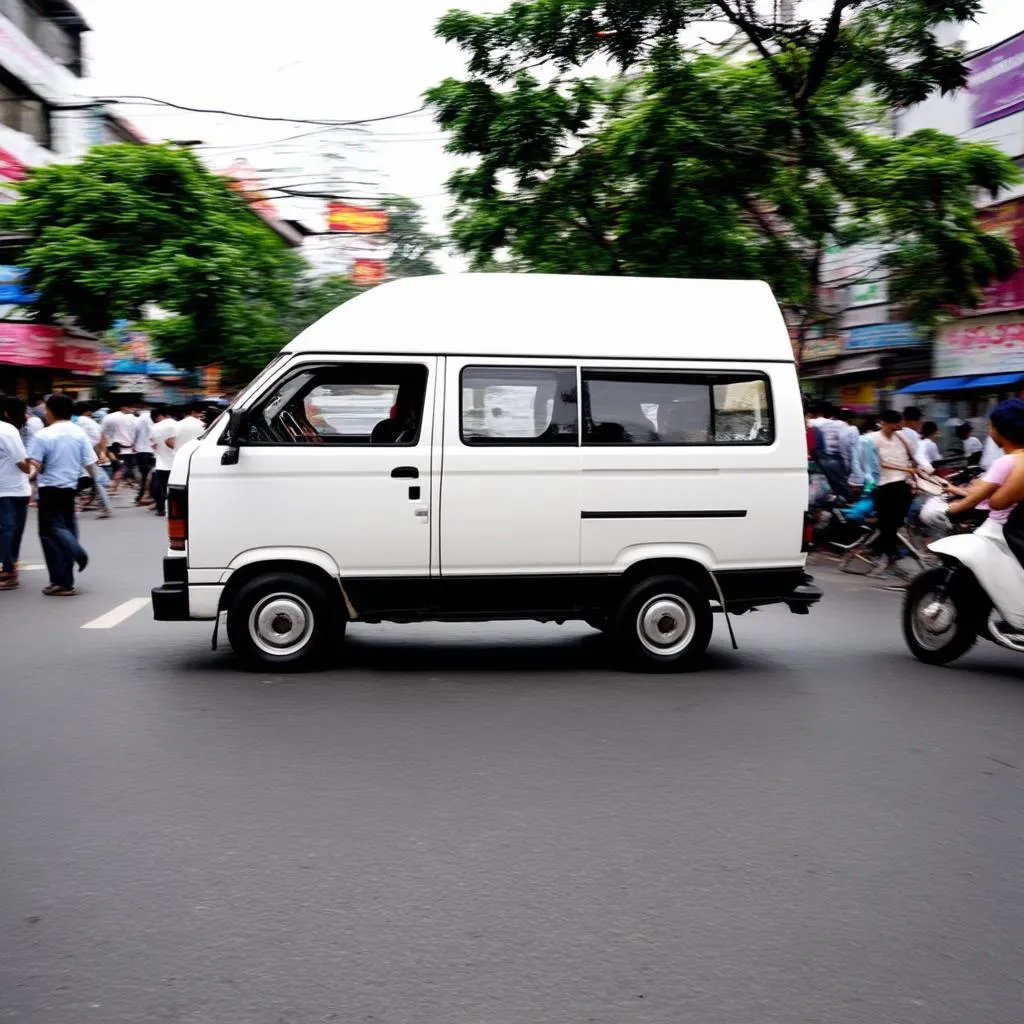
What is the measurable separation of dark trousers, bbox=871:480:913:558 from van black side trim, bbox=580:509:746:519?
532cm

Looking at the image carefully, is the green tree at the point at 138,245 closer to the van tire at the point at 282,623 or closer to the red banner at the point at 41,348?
the red banner at the point at 41,348

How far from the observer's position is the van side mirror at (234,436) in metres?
7.00

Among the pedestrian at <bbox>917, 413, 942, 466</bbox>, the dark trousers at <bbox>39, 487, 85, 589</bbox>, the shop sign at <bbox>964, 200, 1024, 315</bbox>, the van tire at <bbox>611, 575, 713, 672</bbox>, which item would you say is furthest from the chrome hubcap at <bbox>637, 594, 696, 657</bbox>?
the shop sign at <bbox>964, 200, 1024, 315</bbox>

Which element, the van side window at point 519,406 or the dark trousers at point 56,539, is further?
the dark trousers at point 56,539

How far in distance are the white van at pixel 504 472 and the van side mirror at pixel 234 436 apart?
1cm

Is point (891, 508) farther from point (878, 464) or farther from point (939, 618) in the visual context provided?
point (939, 618)

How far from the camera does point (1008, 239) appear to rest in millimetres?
20500

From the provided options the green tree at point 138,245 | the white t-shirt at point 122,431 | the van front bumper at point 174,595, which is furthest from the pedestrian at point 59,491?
the green tree at point 138,245

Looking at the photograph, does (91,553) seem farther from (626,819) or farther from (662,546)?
(626,819)

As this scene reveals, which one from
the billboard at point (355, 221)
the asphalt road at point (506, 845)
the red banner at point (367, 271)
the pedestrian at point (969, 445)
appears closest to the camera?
the asphalt road at point (506, 845)

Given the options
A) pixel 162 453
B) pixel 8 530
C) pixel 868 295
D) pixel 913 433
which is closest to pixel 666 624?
pixel 8 530

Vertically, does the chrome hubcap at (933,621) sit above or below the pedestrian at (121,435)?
below

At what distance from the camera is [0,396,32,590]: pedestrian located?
1091 centimetres

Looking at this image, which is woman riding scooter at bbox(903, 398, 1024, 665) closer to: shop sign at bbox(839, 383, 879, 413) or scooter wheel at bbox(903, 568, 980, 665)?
scooter wheel at bbox(903, 568, 980, 665)
